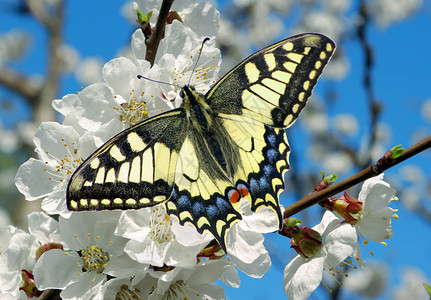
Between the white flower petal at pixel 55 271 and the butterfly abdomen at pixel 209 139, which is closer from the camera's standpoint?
the white flower petal at pixel 55 271

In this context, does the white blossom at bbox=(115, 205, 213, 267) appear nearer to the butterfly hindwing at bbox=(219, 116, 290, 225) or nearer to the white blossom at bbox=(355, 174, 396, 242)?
the butterfly hindwing at bbox=(219, 116, 290, 225)

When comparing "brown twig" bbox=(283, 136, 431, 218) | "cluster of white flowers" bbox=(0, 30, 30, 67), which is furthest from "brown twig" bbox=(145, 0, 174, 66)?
"cluster of white flowers" bbox=(0, 30, 30, 67)

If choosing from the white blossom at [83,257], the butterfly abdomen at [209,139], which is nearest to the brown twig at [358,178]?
the butterfly abdomen at [209,139]

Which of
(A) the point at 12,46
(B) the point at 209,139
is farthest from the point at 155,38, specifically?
(A) the point at 12,46

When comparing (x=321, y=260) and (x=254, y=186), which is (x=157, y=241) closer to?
(x=254, y=186)

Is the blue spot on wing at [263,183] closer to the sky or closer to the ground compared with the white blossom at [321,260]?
closer to the sky

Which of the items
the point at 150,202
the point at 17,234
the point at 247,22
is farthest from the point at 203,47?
the point at 247,22

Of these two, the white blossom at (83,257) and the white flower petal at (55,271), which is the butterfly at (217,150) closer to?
the white blossom at (83,257)
